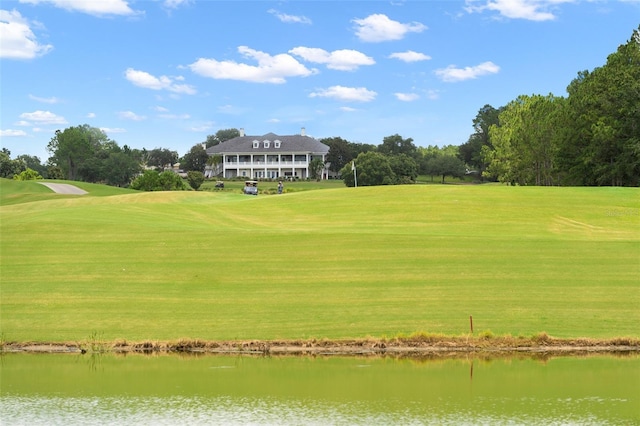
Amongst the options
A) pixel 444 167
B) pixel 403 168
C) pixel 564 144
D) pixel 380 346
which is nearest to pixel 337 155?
pixel 444 167

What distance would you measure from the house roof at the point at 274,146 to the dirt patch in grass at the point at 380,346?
11537 centimetres

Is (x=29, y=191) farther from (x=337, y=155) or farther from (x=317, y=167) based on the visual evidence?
(x=337, y=155)

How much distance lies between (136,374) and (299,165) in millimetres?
118608

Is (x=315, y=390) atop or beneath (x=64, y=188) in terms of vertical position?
beneath

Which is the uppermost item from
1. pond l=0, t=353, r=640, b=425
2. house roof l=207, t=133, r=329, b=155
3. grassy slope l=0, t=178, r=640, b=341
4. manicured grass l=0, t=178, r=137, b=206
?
house roof l=207, t=133, r=329, b=155

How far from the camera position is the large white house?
140 meters

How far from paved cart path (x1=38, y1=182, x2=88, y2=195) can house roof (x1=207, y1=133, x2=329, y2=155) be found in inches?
2065

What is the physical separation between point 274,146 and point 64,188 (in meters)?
58.5

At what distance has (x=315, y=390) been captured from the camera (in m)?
19.3

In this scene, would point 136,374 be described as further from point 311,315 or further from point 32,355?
point 311,315

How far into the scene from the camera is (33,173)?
11425 cm

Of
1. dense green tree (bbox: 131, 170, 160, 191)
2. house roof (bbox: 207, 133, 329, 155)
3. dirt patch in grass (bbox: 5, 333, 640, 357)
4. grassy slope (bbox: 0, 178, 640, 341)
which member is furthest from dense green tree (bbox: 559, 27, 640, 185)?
house roof (bbox: 207, 133, 329, 155)

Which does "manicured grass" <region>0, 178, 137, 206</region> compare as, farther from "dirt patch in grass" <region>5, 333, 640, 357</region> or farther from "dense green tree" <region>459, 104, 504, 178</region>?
"dense green tree" <region>459, 104, 504, 178</region>

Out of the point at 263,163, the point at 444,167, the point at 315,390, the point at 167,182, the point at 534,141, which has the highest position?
the point at 534,141
